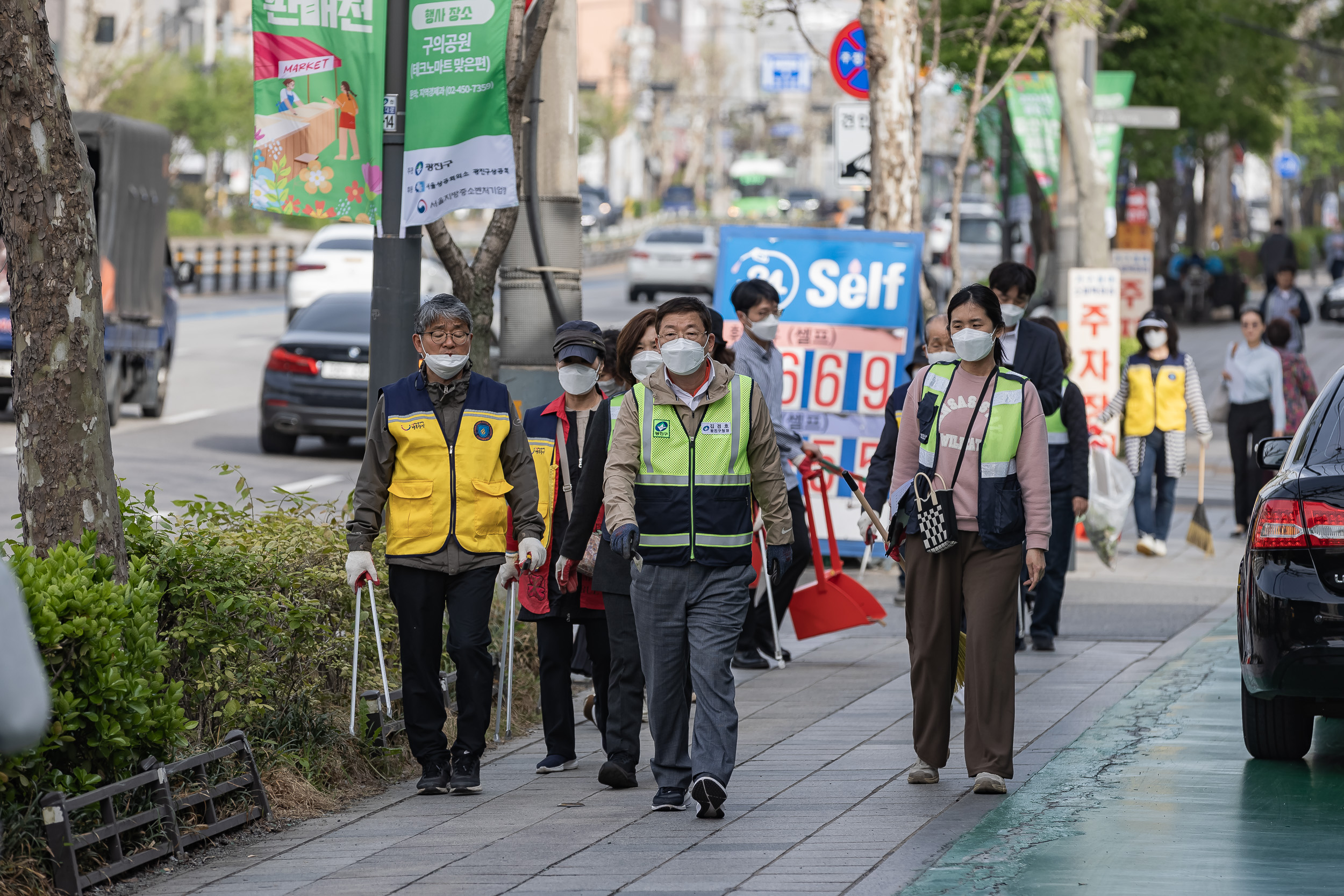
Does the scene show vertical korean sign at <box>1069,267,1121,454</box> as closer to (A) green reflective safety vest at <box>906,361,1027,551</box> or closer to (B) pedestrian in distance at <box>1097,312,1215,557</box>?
(B) pedestrian in distance at <box>1097,312,1215,557</box>

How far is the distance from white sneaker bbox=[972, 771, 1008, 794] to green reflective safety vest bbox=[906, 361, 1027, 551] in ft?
2.50

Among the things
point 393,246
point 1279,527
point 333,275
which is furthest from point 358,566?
point 333,275

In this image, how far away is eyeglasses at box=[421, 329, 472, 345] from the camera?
6734 millimetres

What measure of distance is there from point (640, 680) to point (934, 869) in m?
1.66

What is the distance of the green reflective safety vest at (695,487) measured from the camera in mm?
6430

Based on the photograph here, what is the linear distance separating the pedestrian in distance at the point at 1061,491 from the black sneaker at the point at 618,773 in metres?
2.72

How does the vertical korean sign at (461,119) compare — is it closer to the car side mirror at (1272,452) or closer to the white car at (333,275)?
the car side mirror at (1272,452)

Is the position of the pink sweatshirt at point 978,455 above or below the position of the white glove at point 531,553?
above

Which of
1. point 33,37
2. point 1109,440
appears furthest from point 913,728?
point 1109,440

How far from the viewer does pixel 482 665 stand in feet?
22.5

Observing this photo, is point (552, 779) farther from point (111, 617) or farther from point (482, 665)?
point (111, 617)

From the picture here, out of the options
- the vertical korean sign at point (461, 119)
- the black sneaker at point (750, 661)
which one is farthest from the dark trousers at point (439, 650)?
the black sneaker at point (750, 661)

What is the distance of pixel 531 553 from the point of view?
266 inches

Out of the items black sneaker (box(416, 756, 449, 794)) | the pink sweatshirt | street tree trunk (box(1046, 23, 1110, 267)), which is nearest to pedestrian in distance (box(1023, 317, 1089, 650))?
the pink sweatshirt
